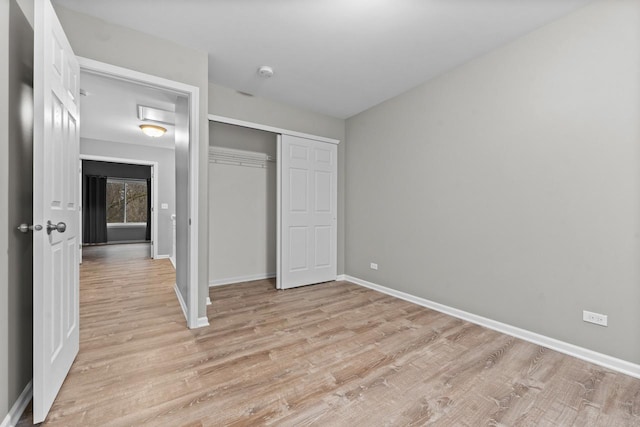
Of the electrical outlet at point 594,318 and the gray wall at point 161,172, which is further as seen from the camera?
the gray wall at point 161,172

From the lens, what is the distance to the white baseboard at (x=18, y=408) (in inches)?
51.3

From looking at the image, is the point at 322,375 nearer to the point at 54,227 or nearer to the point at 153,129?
the point at 54,227

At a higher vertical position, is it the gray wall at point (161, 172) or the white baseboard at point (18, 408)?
the gray wall at point (161, 172)

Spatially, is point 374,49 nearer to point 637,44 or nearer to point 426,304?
point 637,44

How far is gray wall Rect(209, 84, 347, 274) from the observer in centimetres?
338

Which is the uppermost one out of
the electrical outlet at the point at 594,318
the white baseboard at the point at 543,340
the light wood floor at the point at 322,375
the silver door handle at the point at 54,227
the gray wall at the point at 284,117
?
the gray wall at the point at 284,117

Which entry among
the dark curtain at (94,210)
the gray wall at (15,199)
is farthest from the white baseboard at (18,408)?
the dark curtain at (94,210)

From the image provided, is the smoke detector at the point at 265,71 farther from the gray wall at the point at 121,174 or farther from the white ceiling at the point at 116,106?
the gray wall at the point at 121,174

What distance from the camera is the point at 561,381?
5.80ft

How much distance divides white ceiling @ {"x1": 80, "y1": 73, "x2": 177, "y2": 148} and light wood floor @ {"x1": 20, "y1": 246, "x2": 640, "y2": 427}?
235cm

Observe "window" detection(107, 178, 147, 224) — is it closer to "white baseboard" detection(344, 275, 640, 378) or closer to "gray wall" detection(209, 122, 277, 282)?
"gray wall" detection(209, 122, 277, 282)

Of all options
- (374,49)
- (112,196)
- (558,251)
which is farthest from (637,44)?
(112,196)

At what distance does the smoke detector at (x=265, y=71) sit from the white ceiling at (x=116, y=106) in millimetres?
972

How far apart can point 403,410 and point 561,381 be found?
112 cm
